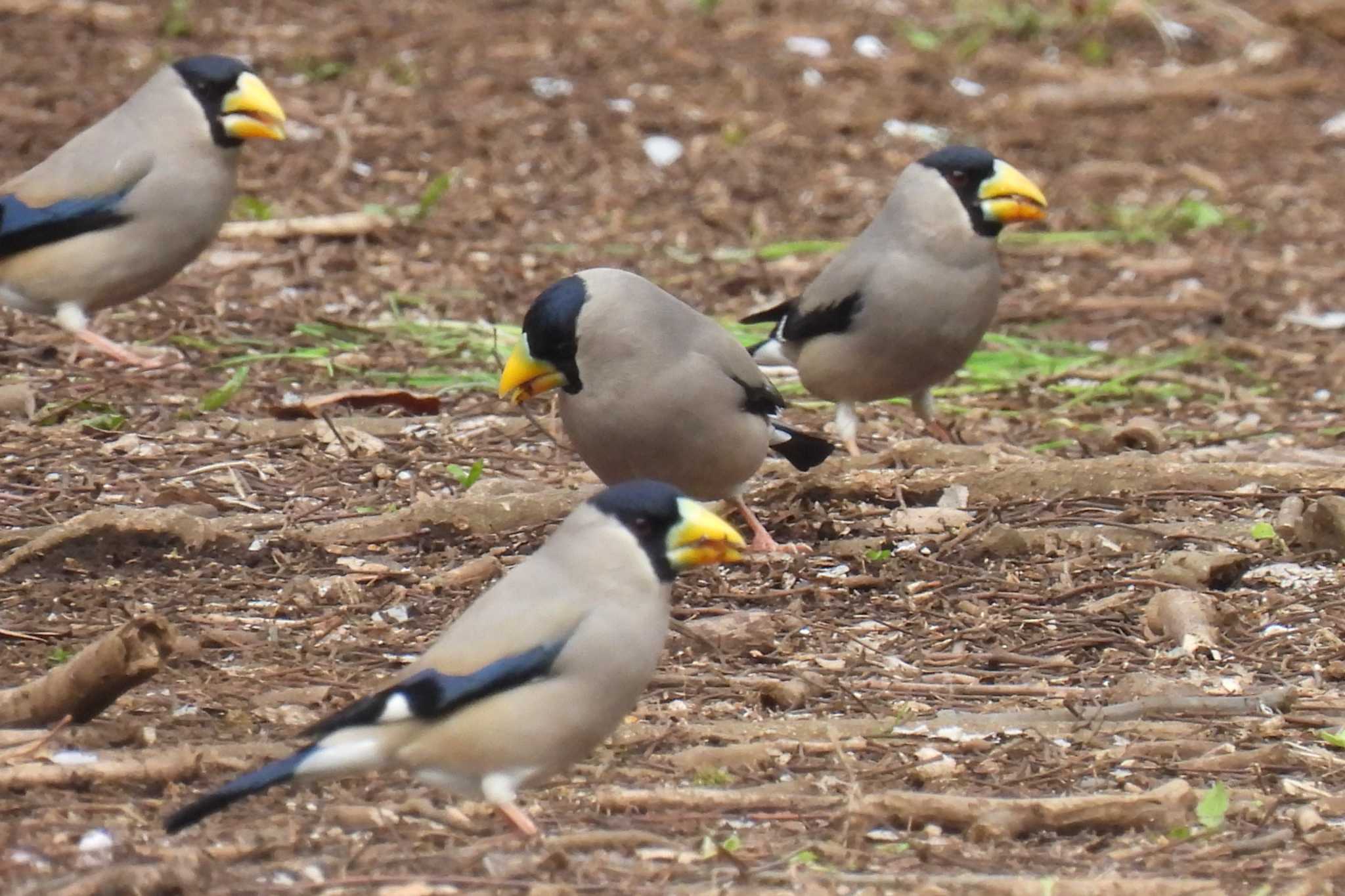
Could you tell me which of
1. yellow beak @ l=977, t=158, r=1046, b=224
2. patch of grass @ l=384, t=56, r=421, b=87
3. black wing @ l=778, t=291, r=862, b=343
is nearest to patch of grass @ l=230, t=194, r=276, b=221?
patch of grass @ l=384, t=56, r=421, b=87

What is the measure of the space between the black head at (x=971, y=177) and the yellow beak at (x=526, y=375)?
1.92 m

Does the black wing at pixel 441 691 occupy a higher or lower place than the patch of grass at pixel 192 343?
higher

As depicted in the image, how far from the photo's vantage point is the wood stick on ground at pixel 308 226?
845 cm

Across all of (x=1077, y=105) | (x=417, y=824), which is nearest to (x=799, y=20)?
(x=1077, y=105)

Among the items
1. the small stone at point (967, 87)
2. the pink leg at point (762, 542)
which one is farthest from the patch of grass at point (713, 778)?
the small stone at point (967, 87)

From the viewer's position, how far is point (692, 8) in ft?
39.9

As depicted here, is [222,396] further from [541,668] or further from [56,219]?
[541,668]

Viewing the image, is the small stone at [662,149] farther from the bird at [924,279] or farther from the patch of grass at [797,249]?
the bird at [924,279]

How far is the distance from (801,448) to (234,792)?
3.06 m

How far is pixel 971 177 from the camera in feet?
21.8

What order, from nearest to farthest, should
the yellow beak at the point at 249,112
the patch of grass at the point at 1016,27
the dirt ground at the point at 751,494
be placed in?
the dirt ground at the point at 751,494 < the yellow beak at the point at 249,112 < the patch of grass at the point at 1016,27

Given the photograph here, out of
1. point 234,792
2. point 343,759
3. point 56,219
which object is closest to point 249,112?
point 56,219

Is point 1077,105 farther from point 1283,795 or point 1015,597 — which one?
point 1283,795

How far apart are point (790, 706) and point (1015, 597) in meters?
1.01
